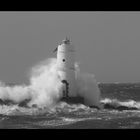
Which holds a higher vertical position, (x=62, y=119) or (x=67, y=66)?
(x=67, y=66)

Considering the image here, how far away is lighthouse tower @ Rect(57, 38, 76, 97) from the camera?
32500 mm

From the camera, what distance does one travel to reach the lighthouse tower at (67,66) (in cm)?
3250

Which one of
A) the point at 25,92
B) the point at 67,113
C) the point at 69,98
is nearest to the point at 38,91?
the point at 25,92

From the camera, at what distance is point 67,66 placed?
32.6m

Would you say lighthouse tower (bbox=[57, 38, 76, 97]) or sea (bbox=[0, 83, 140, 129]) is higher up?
lighthouse tower (bbox=[57, 38, 76, 97])

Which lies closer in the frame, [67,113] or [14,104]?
[67,113]

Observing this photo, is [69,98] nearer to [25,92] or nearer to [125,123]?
[25,92]

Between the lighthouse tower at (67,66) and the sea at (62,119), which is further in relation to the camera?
the lighthouse tower at (67,66)

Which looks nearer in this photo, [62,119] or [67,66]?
[62,119]

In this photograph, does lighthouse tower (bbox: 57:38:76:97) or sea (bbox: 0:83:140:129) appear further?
lighthouse tower (bbox: 57:38:76:97)

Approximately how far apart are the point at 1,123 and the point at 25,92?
1233cm

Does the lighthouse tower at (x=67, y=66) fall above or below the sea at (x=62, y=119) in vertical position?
above

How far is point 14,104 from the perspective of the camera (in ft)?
107
